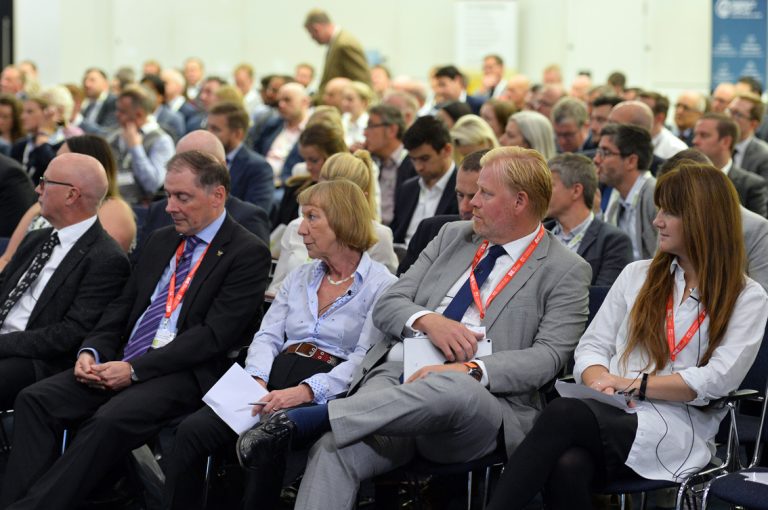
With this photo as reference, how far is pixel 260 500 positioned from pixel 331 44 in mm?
7508

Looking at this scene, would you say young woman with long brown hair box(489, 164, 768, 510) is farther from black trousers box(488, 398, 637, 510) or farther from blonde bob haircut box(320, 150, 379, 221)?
blonde bob haircut box(320, 150, 379, 221)

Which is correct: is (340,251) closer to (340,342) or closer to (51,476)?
(340,342)

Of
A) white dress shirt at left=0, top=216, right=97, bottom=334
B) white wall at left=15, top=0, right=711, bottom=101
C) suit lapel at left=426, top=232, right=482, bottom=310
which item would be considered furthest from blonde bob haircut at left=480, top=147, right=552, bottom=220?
white wall at left=15, top=0, right=711, bottom=101

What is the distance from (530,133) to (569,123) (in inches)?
35.7

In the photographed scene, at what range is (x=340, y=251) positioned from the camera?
A: 4.32m

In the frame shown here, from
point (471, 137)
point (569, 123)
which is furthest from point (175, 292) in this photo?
point (569, 123)

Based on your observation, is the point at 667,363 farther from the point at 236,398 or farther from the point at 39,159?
Result: the point at 39,159

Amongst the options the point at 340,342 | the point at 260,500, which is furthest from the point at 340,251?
the point at 260,500

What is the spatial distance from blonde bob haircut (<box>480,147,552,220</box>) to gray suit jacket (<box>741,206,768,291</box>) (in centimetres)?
79

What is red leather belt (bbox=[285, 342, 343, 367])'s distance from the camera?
424 centimetres

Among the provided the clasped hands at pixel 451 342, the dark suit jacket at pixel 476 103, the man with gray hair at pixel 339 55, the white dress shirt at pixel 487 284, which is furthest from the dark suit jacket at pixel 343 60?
the clasped hands at pixel 451 342

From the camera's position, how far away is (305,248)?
518 centimetres

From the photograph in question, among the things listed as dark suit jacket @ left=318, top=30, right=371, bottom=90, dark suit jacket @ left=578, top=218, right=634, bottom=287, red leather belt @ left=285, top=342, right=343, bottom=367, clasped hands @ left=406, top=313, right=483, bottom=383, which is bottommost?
red leather belt @ left=285, top=342, right=343, bottom=367

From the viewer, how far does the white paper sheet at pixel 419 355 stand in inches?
153
